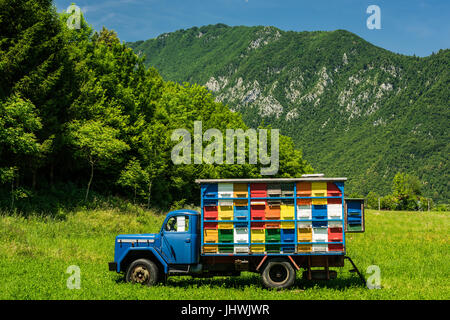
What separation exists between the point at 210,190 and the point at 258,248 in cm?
253

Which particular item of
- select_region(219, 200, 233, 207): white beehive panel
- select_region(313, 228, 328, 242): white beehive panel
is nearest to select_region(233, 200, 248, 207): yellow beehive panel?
select_region(219, 200, 233, 207): white beehive panel

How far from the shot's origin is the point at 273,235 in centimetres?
1361

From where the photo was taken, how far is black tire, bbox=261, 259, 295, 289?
1357cm

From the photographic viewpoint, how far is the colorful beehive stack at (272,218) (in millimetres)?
13555

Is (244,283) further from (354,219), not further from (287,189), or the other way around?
(354,219)

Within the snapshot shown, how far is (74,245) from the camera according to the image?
66.9 ft

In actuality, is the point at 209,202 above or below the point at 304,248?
above

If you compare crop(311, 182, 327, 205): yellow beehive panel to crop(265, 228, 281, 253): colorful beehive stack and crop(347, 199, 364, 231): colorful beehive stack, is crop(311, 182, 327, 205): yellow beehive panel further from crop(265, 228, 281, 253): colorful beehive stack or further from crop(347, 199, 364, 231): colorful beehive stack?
crop(265, 228, 281, 253): colorful beehive stack

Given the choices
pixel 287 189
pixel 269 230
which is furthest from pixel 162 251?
pixel 287 189

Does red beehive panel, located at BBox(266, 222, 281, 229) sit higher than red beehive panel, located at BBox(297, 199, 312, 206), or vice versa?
red beehive panel, located at BBox(297, 199, 312, 206)

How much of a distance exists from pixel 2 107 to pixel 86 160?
11.4 metres

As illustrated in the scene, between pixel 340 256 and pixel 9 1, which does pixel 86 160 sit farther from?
pixel 340 256

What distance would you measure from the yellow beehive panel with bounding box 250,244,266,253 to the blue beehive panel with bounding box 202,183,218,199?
212 cm

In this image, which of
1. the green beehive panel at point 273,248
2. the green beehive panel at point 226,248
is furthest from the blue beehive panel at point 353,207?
the green beehive panel at point 226,248
